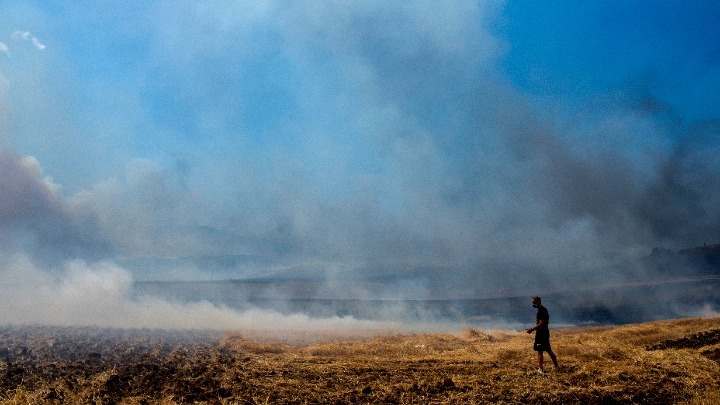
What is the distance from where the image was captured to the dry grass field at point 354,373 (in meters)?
13.5

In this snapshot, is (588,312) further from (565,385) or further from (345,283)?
(345,283)

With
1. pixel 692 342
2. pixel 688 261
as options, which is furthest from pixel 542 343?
pixel 688 261

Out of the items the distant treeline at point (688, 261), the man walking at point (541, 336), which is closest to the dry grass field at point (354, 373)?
the man walking at point (541, 336)

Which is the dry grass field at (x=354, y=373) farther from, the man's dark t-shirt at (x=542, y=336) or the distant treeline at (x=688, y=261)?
the distant treeline at (x=688, y=261)

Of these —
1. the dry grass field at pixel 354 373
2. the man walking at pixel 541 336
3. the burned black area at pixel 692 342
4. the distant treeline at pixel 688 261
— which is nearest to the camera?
the dry grass field at pixel 354 373

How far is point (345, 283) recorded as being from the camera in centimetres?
12606

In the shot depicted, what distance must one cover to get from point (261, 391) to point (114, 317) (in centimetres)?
3088

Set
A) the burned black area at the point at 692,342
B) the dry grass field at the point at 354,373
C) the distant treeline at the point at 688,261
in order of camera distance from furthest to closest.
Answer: the distant treeline at the point at 688,261
the burned black area at the point at 692,342
the dry grass field at the point at 354,373

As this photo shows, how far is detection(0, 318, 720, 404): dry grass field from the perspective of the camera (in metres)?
13.5

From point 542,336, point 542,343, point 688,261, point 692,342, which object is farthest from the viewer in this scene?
point 688,261

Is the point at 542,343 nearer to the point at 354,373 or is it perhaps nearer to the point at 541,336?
the point at 541,336

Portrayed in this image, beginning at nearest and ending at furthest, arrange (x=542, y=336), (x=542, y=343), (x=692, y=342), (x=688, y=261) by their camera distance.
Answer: (x=542, y=343), (x=542, y=336), (x=692, y=342), (x=688, y=261)

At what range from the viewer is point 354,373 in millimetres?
15914

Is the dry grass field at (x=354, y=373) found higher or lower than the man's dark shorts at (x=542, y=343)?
lower
